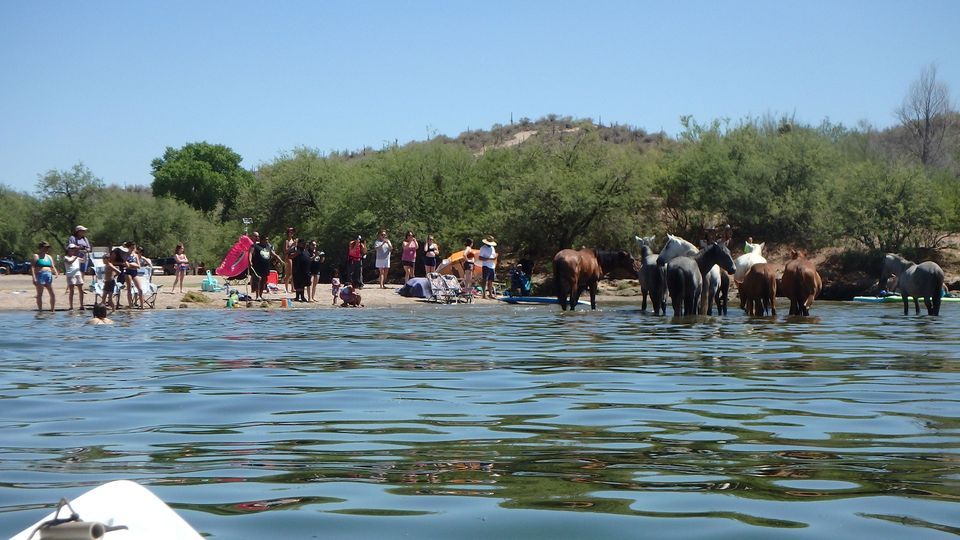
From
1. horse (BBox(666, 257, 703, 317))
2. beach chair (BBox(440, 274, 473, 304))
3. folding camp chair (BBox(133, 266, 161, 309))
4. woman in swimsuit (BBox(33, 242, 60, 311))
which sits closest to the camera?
horse (BBox(666, 257, 703, 317))

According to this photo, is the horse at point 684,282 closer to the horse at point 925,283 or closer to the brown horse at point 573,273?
the brown horse at point 573,273

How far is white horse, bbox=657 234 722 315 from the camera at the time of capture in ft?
76.4

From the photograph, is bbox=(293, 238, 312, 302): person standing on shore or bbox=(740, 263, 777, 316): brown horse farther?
bbox=(293, 238, 312, 302): person standing on shore

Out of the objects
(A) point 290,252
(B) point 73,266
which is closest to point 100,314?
(B) point 73,266

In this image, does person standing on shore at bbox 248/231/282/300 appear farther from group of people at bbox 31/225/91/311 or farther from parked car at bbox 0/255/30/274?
parked car at bbox 0/255/30/274

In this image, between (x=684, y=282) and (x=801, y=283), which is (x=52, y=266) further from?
(x=801, y=283)

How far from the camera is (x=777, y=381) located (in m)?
10.9

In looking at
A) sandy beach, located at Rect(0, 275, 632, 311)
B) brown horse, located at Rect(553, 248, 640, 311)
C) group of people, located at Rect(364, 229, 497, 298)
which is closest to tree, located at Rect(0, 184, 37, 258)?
sandy beach, located at Rect(0, 275, 632, 311)

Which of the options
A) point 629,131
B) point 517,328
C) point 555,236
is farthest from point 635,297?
point 629,131

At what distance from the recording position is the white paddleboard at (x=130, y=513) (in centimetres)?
339

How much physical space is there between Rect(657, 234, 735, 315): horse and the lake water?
684 centimetres

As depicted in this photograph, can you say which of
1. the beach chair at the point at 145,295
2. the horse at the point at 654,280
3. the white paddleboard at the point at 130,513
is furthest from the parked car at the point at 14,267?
the white paddleboard at the point at 130,513

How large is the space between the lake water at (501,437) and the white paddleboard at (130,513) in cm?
122

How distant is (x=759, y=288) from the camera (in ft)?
76.2
